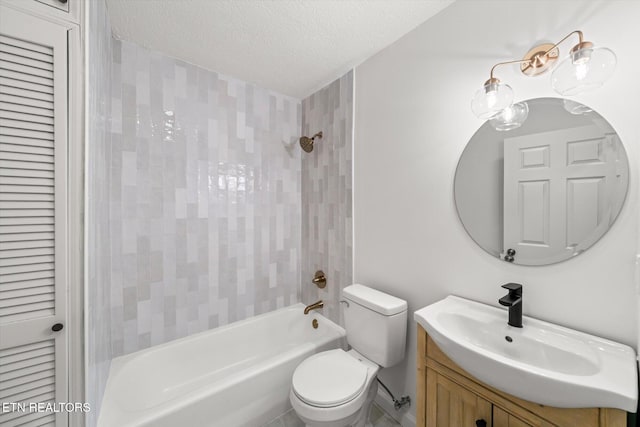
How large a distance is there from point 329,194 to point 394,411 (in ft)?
5.11

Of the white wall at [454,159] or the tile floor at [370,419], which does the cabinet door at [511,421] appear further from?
the tile floor at [370,419]

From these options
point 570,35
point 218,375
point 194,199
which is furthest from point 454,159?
point 218,375

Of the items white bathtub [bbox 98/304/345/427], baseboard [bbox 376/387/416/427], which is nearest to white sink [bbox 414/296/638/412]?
baseboard [bbox 376/387/416/427]

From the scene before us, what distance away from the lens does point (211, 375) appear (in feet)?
Result: 6.13

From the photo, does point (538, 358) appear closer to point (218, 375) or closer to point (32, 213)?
point (32, 213)

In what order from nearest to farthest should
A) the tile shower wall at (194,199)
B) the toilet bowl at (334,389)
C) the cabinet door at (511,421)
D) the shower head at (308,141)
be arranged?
1. the cabinet door at (511,421)
2. the toilet bowl at (334,389)
3. the tile shower wall at (194,199)
4. the shower head at (308,141)

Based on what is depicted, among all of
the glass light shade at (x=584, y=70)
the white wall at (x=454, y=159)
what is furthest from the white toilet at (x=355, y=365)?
the glass light shade at (x=584, y=70)

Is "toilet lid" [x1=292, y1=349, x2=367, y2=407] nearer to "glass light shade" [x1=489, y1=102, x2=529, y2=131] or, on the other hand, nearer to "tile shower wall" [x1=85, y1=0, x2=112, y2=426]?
"tile shower wall" [x1=85, y1=0, x2=112, y2=426]

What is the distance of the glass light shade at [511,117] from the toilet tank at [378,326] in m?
1.03

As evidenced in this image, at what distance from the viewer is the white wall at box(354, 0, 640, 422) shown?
0.84m

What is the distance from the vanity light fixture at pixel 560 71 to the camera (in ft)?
2.68

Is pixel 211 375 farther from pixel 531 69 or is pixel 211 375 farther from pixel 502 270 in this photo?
pixel 531 69

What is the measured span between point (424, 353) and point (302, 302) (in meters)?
1.48

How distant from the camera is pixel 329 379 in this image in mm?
1331
